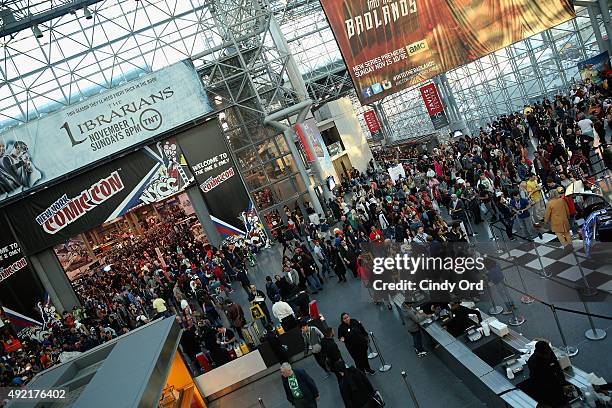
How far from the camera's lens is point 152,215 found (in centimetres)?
3178

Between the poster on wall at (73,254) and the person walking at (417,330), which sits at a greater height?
the poster on wall at (73,254)

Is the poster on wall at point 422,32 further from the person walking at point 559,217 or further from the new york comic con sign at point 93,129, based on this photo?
the person walking at point 559,217

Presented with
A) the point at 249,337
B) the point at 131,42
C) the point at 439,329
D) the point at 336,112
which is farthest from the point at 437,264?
the point at 336,112

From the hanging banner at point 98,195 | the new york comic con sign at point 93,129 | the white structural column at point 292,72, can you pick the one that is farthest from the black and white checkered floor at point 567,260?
the new york comic con sign at point 93,129

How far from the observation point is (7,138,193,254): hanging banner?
2420cm

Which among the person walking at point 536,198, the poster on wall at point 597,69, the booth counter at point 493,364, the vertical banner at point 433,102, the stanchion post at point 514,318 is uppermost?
the vertical banner at point 433,102

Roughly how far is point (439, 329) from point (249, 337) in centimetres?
446

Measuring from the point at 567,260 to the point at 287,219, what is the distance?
16.6m

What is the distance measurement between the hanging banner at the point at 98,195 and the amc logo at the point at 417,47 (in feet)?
37.9

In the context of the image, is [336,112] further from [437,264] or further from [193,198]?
[437,264]

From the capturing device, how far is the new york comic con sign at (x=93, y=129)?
23.3m

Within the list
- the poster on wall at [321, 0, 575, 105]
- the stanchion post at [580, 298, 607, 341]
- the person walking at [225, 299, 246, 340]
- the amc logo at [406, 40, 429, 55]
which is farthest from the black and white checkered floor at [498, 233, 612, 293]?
the amc logo at [406, 40, 429, 55]

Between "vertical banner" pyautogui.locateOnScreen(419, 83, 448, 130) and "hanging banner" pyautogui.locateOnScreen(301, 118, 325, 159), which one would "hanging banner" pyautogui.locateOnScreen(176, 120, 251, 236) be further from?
"vertical banner" pyautogui.locateOnScreen(419, 83, 448, 130)

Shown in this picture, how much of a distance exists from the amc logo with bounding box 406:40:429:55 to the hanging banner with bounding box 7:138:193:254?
11.6 meters
